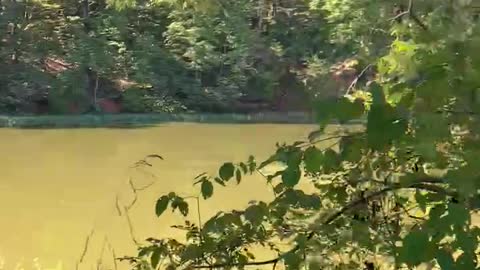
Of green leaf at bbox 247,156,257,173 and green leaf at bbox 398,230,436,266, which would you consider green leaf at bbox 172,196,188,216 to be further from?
green leaf at bbox 398,230,436,266

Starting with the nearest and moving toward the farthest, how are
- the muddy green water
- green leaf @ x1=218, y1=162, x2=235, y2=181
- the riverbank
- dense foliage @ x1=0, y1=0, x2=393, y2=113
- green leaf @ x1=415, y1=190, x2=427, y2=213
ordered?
green leaf @ x1=415, y1=190, x2=427, y2=213 → green leaf @ x1=218, y1=162, x2=235, y2=181 → the muddy green water → the riverbank → dense foliage @ x1=0, y1=0, x2=393, y2=113

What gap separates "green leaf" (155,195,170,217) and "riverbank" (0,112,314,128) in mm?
15983

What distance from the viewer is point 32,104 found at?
66.6 ft

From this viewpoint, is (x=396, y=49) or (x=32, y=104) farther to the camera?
(x=32, y=104)

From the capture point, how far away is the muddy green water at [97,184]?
6.07 m

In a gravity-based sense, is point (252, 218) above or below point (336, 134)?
below

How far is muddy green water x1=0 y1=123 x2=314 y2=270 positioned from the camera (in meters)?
6.07

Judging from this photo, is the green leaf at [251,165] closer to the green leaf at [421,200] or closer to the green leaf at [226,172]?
the green leaf at [226,172]

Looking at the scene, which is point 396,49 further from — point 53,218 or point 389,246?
point 53,218

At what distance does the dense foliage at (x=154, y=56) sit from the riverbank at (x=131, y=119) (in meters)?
0.65

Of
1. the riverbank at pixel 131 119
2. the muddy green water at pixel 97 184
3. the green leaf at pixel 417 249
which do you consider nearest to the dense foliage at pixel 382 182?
the green leaf at pixel 417 249

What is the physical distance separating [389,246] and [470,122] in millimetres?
367

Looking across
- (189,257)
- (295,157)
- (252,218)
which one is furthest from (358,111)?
(189,257)

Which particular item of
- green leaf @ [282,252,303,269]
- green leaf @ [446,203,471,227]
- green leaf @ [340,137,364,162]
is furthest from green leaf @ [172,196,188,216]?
green leaf @ [446,203,471,227]
